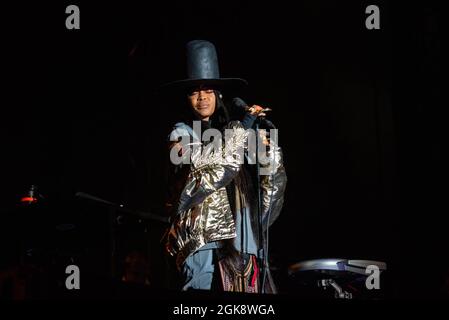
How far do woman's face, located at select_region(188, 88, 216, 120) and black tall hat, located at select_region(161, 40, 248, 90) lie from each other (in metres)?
0.04

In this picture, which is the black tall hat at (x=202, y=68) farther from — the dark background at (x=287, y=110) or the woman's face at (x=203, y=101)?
the dark background at (x=287, y=110)

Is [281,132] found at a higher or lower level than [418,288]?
higher

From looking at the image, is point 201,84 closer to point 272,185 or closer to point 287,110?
point 272,185

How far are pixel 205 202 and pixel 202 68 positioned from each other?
2.28 feet

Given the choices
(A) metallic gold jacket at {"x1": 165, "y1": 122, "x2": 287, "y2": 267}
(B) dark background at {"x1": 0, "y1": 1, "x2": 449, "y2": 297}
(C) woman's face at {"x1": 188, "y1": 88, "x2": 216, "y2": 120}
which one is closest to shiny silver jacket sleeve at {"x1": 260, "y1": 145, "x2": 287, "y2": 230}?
(A) metallic gold jacket at {"x1": 165, "y1": 122, "x2": 287, "y2": 267}

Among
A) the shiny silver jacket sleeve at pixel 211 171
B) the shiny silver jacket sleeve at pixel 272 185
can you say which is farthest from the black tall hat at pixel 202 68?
the shiny silver jacket sleeve at pixel 272 185

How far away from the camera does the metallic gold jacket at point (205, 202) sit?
371 centimetres

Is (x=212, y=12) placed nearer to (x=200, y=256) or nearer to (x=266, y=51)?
(x=266, y=51)

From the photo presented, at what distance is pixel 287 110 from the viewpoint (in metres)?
5.40

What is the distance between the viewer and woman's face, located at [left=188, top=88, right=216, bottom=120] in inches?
158

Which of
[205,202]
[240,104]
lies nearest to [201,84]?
[240,104]

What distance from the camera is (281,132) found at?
213 inches
